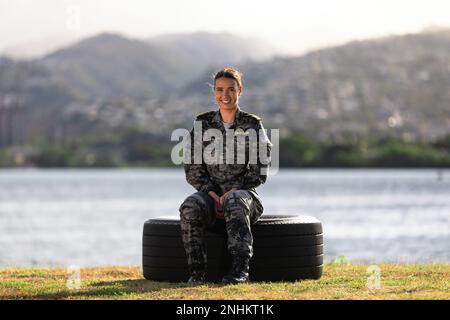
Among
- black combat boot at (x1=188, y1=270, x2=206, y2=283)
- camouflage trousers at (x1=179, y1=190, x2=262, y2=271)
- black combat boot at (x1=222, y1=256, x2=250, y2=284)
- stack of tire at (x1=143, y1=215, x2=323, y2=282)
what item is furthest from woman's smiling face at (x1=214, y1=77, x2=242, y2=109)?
black combat boot at (x1=188, y1=270, x2=206, y2=283)

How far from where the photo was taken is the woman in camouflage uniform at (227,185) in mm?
11320

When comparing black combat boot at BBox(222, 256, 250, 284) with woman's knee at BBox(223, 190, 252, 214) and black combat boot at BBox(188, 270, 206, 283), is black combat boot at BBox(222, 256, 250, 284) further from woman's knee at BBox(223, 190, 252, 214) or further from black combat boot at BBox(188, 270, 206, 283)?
woman's knee at BBox(223, 190, 252, 214)

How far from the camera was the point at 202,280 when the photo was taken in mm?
11648

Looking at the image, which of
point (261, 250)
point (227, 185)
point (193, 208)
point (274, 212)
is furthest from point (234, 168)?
point (274, 212)

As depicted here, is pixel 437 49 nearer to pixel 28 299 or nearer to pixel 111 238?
pixel 111 238

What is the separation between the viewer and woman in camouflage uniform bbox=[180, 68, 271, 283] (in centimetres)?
1132

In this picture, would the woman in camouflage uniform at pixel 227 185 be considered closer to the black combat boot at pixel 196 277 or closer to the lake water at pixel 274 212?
the black combat boot at pixel 196 277

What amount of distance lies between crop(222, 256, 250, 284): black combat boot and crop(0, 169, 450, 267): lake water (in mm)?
10631

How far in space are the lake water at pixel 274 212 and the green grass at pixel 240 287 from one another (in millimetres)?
8937

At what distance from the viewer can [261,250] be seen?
11906 millimetres

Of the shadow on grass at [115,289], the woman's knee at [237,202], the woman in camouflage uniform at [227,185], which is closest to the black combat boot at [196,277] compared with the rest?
the woman in camouflage uniform at [227,185]

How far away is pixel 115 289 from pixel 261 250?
1.81m

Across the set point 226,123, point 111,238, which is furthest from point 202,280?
point 111,238
